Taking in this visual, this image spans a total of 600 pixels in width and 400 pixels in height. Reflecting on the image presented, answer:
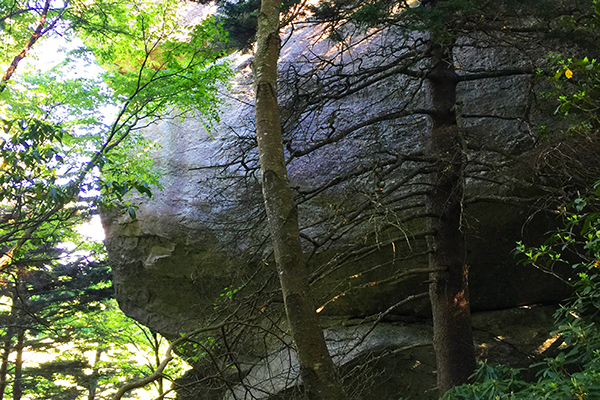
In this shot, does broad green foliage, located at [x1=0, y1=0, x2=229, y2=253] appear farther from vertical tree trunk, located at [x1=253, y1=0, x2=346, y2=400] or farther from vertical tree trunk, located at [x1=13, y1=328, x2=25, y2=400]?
vertical tree trunk, located at [x1=13, y1=328, x2=25, y2=400]

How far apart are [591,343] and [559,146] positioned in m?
1.72

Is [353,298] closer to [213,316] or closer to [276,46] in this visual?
[213,316]

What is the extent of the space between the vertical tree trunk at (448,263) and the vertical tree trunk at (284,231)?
2181 mm

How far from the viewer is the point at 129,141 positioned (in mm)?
10562

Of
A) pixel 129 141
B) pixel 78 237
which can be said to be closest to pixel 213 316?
pixel 129 141

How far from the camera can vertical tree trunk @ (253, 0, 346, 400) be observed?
302 centimetres

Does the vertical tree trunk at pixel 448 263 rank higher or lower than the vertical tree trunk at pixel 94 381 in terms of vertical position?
lower

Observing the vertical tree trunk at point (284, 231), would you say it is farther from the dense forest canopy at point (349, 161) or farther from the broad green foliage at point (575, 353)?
the broad green foliage at point (575, 353)

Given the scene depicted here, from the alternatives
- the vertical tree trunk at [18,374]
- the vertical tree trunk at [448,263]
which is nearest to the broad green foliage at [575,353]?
the vertical tree trunk at [448,263]

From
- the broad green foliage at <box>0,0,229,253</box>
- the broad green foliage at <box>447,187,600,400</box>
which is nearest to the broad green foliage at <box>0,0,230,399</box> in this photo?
the broad green foliage at <box>0,0,229,253</box>

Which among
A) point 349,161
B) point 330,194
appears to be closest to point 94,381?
point 330,194

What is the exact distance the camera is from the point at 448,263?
18.2 feet

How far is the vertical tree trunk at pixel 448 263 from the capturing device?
5.18 m

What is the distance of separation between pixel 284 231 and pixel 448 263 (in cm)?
298
